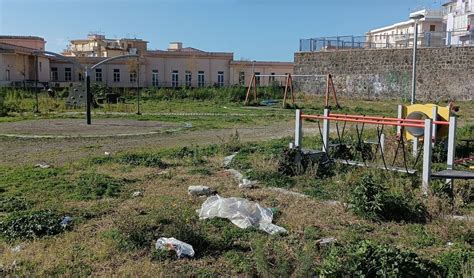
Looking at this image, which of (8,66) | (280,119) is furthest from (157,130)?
(8,66)

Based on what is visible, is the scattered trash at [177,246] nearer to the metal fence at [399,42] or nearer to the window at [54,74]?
the metal fence at [399,42]

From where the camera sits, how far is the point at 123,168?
9.95 metres

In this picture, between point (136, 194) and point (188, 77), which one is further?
point (188, 77)

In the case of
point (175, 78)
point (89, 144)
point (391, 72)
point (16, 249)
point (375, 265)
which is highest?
point (391, 72)

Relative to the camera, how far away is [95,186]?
8.18m

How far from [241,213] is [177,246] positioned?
1.32m

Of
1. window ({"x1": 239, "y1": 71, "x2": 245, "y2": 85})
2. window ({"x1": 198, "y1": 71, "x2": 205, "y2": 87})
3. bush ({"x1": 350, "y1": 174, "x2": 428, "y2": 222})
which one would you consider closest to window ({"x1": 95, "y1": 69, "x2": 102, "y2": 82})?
window ({"x1": 198, "y1": 71, "x2": 205, "y2": 87})

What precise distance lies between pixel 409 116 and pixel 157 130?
845 centimetres

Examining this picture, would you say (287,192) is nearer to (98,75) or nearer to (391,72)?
(391,72)

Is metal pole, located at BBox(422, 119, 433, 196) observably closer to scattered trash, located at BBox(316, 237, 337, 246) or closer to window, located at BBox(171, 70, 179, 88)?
scattered trash, located at BBox(316, 237, 337, 246)

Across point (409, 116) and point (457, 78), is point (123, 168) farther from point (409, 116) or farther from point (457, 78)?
point (457, 78)

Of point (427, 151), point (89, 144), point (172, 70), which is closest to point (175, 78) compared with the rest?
point (172, 70)

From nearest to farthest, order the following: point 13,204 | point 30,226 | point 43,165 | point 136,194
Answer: point 30,226 → point 13,204 → point 136,194 → point 43,165

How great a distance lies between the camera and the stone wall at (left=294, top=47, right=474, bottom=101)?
→ 3291 cm
